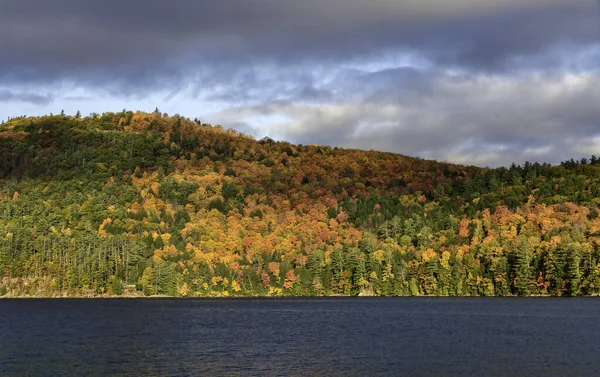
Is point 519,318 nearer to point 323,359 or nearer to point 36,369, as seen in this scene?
point 323,359

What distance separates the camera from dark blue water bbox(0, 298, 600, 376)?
8488cm

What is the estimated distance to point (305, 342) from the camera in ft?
369

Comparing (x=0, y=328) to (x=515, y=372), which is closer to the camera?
(x=515, y=372)

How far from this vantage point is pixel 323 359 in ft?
305

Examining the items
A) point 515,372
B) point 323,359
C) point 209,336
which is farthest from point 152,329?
point 515,372

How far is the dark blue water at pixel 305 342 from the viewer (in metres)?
84.9

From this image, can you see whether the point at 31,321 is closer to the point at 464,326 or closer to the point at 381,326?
the point at 381,326

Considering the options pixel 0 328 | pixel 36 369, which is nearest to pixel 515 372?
pixel 36 369

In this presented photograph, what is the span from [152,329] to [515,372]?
7406 cm

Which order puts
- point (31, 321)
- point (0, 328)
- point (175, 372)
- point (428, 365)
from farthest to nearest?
point (31, 321)
point (0, 328)
point (428, 365)
point (175, 372)

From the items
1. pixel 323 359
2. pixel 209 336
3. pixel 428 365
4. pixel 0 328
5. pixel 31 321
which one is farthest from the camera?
pixel 31 321

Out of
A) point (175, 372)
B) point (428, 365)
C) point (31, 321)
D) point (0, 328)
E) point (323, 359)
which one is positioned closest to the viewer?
point (175, 372)

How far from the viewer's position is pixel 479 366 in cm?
8631

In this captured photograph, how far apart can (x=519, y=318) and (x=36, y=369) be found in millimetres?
105260
